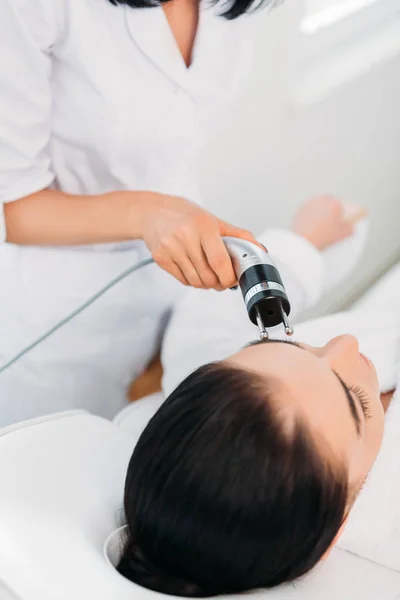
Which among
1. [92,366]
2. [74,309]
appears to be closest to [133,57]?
[74,309]

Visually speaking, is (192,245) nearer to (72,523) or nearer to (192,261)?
(192,261)

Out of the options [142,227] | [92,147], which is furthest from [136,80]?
[142,227]

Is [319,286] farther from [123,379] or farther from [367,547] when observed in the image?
[367,547]

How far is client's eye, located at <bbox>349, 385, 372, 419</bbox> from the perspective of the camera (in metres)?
0.78

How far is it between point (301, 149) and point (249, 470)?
1.29 metres

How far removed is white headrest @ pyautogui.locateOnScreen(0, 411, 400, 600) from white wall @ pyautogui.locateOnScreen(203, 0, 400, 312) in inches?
34.2

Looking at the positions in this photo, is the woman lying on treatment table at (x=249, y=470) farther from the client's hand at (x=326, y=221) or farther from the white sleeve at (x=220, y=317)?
the client's hand at (x=326, y=221)

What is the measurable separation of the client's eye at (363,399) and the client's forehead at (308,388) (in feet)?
0.12

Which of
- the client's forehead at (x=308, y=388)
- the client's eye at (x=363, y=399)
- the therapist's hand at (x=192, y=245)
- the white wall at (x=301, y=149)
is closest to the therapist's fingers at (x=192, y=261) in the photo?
the therapist's hand at (x=192, y=245)

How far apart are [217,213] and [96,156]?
711 millimetres

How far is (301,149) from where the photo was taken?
5.91 ft

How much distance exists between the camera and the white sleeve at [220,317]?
111 cm

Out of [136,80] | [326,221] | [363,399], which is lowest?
[326,221]

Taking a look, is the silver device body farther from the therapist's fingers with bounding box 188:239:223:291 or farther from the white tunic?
the white tunic
